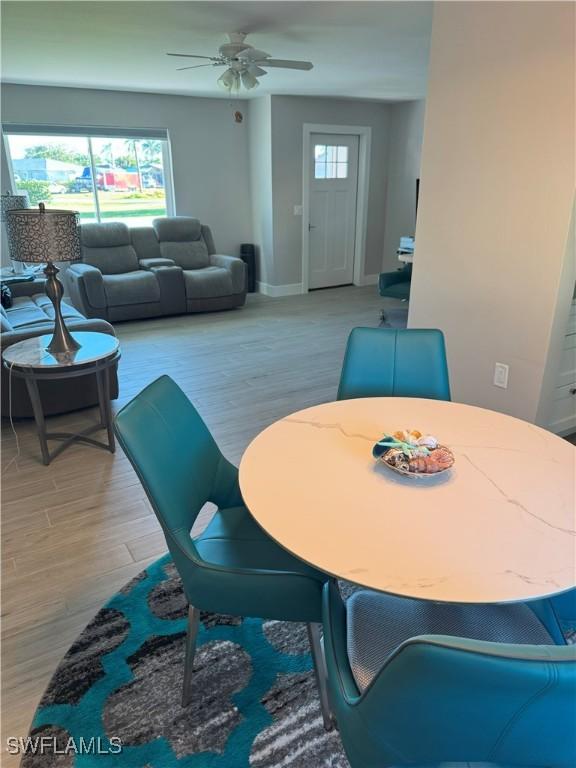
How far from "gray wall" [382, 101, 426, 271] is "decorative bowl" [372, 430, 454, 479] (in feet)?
19.0

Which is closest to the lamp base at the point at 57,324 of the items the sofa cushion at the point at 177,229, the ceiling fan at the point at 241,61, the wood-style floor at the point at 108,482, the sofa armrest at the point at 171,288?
the wood-style floor at the point at 108,482

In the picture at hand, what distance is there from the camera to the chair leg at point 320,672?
4.62 ft

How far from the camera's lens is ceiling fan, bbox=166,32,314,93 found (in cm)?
333

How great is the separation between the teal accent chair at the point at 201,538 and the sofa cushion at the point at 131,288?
4111mm

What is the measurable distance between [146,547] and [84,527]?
0.35 meters

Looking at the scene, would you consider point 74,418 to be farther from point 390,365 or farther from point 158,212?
point 158,212

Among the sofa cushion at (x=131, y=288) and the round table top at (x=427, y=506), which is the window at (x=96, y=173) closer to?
the sofa cushion at (x=131, y=288)

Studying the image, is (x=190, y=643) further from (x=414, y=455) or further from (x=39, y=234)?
(x=39, y=234)

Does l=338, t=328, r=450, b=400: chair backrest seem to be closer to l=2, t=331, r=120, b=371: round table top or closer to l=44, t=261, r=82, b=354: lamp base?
l=2, t=331, r=120, b=371: round table top

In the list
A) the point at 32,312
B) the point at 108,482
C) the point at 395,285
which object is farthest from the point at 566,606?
the point at 395,285

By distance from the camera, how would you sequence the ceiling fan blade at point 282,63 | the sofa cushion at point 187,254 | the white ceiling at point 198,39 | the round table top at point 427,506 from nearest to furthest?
the round table top at point 427,506 < the white ceiling at point 198,39 < the ceiling fan blade at point 282,63 < the sofa cushion at point 187,254

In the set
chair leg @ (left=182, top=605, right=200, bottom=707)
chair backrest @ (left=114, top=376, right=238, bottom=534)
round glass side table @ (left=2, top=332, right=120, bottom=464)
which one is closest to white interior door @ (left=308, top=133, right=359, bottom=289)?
round glass side table @ (left=2, top=332, right=120, bottom=464)

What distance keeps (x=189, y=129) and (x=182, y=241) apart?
1.37 m

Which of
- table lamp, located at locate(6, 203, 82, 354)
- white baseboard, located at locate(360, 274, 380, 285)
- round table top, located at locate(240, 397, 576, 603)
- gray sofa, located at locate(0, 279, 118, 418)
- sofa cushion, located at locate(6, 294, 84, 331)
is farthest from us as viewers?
white baseboard, located at locate(360, 274, 380, 285)
